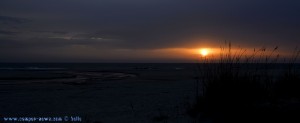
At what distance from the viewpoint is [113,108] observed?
7.57 m

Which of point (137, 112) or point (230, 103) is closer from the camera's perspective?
point (230, 103)

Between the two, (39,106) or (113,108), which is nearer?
(113,108)

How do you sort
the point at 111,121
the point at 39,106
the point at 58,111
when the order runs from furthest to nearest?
the point at 39,106 < the point at 58,111 < the point at 111,121

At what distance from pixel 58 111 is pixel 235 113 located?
4531 mm

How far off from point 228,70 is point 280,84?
146cm

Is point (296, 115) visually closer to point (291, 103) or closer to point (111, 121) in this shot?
point (291, 103)

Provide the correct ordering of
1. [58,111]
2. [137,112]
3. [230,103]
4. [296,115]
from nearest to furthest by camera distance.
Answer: [296,115], [230,103], [137,112], [58,111]

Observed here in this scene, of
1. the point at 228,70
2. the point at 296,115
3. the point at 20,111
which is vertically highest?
the point at 228,70

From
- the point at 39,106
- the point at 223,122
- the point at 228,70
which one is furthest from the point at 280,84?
the point at 39,106

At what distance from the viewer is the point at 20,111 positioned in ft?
25.0

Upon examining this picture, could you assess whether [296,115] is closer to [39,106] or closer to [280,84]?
[280,84]

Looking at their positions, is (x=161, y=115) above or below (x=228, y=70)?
below

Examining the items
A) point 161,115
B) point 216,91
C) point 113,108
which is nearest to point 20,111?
point 113,108

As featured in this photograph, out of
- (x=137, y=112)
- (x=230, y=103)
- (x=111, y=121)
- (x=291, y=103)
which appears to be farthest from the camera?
(x=137, y=112)
